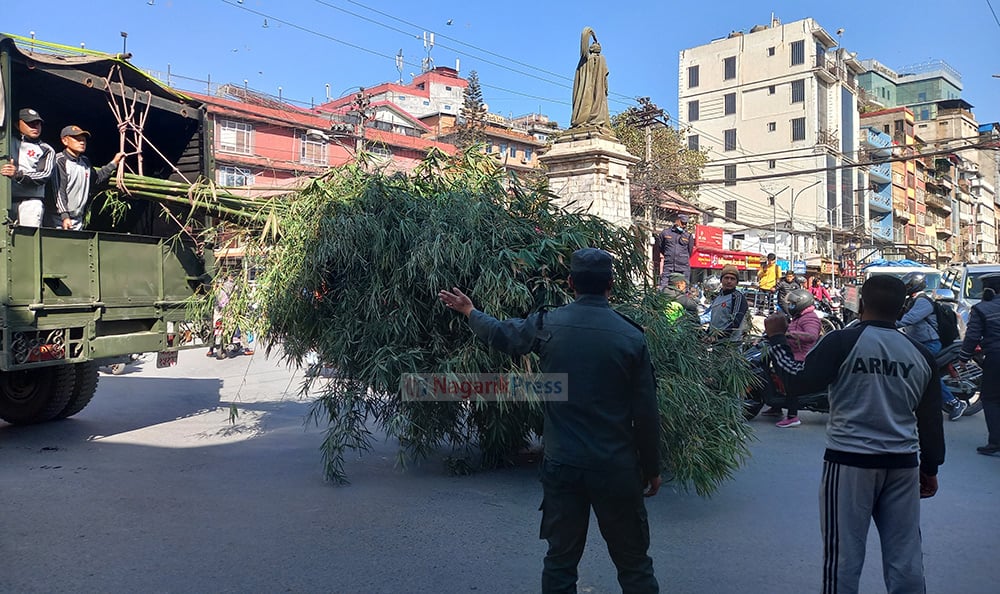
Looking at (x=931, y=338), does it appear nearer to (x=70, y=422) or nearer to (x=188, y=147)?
(x=188, y=147)

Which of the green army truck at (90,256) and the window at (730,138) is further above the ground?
the window at (730,138)

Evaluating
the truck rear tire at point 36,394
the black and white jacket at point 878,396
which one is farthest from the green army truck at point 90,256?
the black and white jacket at point 878,396

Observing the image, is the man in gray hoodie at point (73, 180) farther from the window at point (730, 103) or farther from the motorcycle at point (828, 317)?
the window at point (730, 103)

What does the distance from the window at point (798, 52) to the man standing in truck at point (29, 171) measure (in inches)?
1991

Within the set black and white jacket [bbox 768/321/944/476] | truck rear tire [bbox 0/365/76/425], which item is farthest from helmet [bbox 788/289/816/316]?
truck rear tire [bbox 0/365/76/425]

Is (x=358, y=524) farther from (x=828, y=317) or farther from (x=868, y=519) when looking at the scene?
(x=828, y=317)

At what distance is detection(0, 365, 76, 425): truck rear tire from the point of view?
24.3ft

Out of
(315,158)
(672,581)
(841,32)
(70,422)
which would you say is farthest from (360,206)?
(841,32)

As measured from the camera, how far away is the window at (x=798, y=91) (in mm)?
47594

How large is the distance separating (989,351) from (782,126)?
4694cm

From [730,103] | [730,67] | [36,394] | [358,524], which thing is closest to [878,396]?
Result: [358,524]

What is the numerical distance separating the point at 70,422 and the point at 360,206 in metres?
4.98

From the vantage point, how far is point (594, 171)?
12016 millimetres

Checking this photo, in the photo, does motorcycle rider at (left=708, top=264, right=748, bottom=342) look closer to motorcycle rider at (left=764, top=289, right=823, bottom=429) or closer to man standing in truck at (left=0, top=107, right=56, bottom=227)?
motorcycle rider at (left=764, top=289, right=823, bottom=429)
